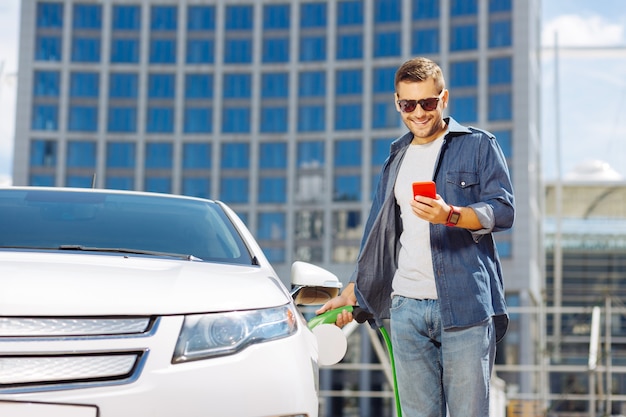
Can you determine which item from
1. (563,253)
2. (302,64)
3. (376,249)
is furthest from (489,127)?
(376,249)

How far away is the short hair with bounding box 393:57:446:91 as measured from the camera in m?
3.06

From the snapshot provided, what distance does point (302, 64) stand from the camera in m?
63.7

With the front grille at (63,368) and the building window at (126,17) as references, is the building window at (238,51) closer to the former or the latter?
the building window at (126,17)

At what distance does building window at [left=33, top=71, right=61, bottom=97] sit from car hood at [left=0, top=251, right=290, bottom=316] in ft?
208

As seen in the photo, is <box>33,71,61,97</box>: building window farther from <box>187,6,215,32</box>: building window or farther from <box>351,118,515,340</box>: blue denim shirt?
<box>351,118,515,340</box>: blue denim shirt

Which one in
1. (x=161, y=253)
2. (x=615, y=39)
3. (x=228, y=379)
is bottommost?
(x=228, y=379)

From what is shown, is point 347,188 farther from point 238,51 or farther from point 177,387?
point 177,387

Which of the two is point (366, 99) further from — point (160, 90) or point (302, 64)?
point (160, 90)

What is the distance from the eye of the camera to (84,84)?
63.9m

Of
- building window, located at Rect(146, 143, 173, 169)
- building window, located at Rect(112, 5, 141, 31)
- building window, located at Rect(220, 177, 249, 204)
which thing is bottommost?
building window, located at Rect(220, 177, 249, 204)

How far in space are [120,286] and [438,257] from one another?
955 mm

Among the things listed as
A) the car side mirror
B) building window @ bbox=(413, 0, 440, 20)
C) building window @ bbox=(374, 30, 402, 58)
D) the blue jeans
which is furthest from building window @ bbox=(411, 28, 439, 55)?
the blue jeans

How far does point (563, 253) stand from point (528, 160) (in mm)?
20333

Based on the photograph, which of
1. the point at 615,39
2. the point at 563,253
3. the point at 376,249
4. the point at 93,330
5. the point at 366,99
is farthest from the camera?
the point at 563,253
